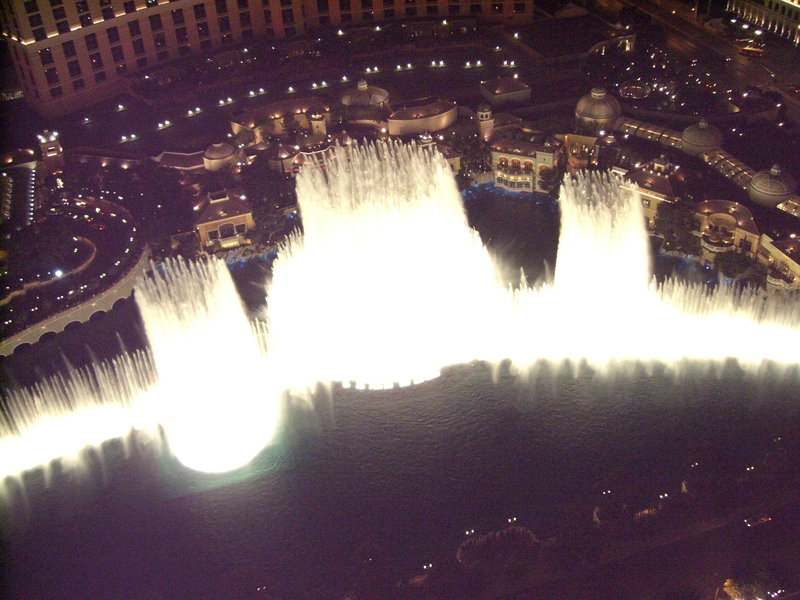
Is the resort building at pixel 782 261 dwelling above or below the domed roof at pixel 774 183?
below

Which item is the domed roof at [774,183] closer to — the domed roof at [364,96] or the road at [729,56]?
the road at [729,56]

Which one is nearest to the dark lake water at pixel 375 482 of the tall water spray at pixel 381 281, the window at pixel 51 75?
the tall water spray at pixel 381 281

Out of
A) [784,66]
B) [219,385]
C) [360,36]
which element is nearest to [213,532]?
[219,385]

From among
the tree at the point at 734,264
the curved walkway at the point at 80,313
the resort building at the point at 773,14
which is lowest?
the curved walkway at the point at 80,313

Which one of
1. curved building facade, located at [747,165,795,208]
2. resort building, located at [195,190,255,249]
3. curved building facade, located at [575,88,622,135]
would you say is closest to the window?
resort building, located at [195,190,255,249]

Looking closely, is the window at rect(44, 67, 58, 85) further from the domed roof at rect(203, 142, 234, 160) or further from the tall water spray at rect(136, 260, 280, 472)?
the tall water spray at rect(136, 260, 280, 472)

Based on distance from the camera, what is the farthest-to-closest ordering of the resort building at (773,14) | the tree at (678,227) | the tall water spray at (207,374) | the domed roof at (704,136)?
the resort building at (773,14), the domed roof at (704,136), the tree at (678,227), the tall water spray at (207,374)
